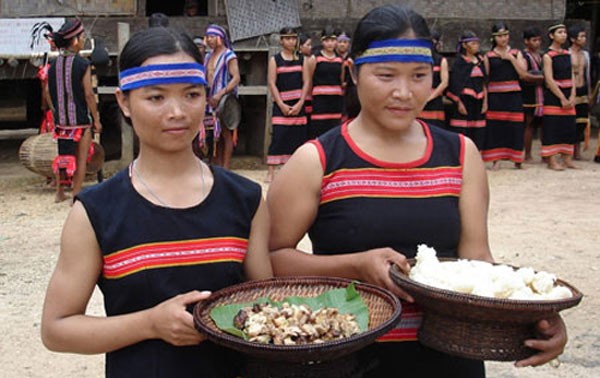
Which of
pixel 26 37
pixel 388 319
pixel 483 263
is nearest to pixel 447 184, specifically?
pixel 483 263

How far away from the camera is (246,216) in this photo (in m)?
2.11

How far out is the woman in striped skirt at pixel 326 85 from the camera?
10.5 metres

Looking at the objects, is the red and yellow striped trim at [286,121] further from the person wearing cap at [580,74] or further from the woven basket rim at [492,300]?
the woven basket rim at [492,300]

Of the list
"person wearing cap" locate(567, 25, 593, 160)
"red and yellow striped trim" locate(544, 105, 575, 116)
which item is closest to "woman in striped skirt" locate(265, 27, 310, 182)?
"red and yellow striped trim" locate(544, 105, 575, 116)

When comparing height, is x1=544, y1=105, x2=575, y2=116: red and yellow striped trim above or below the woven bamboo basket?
above

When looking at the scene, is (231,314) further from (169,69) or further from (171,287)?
(169,69)

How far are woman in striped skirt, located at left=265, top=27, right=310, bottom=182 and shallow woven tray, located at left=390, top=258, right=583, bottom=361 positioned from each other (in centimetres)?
820

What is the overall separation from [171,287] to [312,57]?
8.68 meters

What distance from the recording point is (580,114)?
11.2 meters

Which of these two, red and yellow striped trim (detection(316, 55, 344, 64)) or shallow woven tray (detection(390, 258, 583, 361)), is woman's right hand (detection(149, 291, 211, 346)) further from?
red and yellow striped trim (detection(316, 55, 344, 64))

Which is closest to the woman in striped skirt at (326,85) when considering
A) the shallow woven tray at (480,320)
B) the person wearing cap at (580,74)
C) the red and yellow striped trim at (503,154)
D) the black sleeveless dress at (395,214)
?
the red and yellow striped trim at (503,154)

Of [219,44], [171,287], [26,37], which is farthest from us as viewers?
[26,37]

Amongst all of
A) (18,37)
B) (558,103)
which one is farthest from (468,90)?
(18,37)

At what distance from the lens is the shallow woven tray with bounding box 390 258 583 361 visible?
6.02 feet
